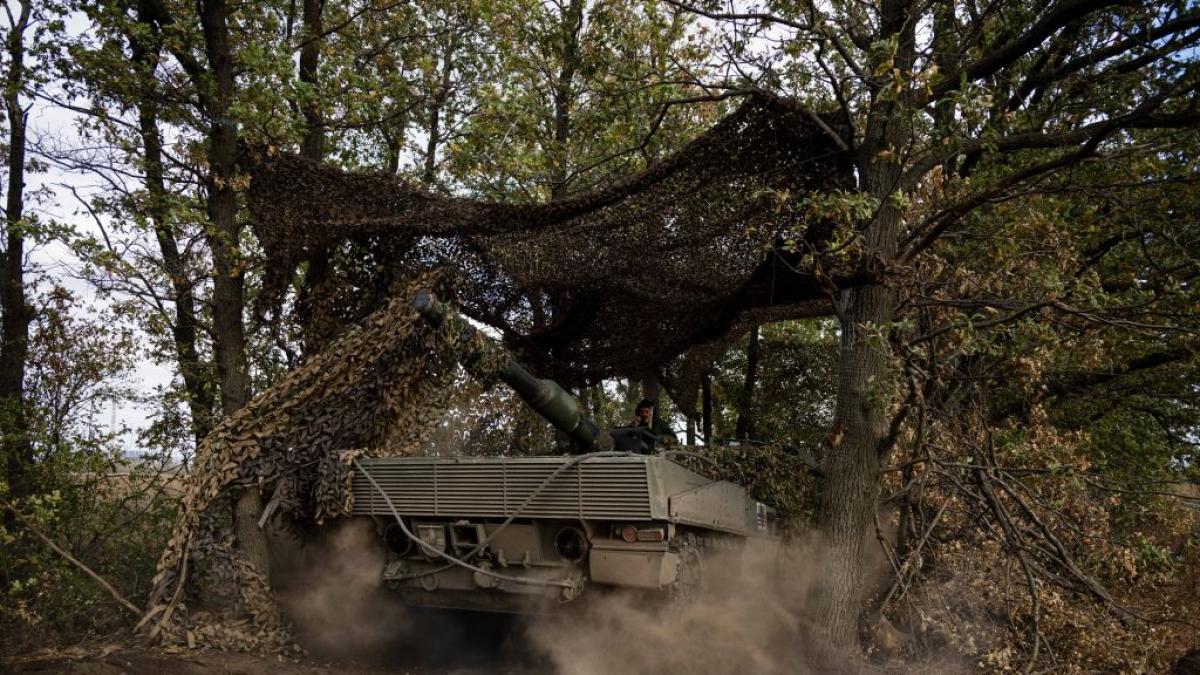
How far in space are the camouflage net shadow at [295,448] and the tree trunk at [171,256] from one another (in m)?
2.68

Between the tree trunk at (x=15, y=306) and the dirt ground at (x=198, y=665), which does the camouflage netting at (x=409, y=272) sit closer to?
the dirt ground at (x=198, y=665)

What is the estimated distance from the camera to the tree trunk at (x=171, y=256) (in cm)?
969

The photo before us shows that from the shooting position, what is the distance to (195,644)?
7336mm

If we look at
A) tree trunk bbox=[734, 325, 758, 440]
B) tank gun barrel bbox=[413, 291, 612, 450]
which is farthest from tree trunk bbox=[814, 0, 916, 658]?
tree trunk bbox=[734, 325, 758, 440]

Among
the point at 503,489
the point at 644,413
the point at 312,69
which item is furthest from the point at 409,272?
the point at 312,69

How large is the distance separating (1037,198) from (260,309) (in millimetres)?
9395

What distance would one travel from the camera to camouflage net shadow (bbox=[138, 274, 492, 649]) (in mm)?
7559

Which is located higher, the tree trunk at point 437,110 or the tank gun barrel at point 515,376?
the tree trunk at point 437,110

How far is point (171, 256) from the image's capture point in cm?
1142

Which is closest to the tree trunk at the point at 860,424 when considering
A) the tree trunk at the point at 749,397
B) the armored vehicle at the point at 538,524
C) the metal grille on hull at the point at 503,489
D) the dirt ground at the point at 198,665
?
the armored vehicle at the point at 538,524

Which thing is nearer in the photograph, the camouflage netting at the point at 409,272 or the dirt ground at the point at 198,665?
the dirt ground at the point at 198,665

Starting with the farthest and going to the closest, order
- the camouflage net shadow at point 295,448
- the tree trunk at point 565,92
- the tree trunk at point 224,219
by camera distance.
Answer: the tree trunk at point 565,92
the tree trunk at point 224,219
the camouflage net shadow at point 295,448

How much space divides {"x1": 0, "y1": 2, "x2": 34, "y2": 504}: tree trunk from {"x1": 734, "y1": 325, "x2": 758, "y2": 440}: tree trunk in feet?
42.6

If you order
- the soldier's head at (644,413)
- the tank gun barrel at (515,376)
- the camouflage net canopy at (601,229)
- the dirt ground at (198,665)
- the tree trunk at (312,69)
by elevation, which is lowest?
the dirt ground at (198,665)
